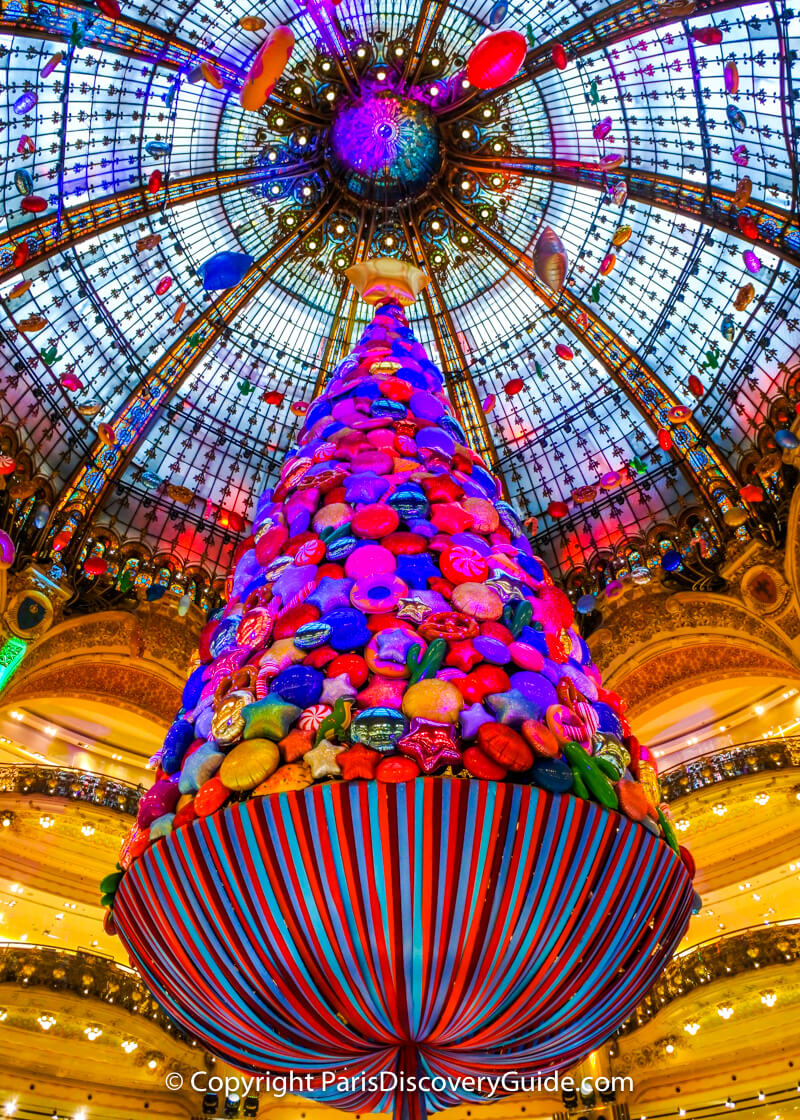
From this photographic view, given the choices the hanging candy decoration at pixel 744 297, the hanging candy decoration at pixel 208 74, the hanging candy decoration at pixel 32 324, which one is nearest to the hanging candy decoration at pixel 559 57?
the hanging candy decoration at pixel 744 297

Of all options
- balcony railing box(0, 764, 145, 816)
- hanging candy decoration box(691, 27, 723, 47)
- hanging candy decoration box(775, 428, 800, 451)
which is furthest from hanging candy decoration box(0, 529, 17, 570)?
hanging candy decoration box(691, 27, 723, 47)

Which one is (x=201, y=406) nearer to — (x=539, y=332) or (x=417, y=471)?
(x=539, y=332)

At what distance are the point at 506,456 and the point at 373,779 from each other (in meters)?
13.9

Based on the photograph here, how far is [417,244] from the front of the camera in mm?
16641

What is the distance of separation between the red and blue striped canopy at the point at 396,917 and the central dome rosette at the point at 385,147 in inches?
575

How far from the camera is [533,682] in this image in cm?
482

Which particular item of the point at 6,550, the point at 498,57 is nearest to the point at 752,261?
the point at 498,57

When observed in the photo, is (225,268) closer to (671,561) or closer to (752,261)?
(752,261)

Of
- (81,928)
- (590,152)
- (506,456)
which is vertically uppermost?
(590,152)

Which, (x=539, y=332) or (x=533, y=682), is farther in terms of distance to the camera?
(x=539, y=332)

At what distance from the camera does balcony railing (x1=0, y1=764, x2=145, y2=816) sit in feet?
50.1

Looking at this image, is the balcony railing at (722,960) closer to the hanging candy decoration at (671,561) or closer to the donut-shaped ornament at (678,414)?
the hanging candy decoration at (671,561)

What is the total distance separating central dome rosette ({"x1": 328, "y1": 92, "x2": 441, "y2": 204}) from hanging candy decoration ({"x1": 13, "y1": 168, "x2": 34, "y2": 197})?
575cm

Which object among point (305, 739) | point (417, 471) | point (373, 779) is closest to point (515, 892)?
point (373, 779)
